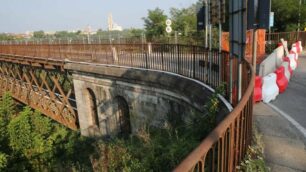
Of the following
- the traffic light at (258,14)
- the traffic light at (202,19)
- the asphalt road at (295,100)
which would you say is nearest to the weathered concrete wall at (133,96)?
the asphalt road at (295,100)

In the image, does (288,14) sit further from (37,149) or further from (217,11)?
(37,149)

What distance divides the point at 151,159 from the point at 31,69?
21287 millimetres

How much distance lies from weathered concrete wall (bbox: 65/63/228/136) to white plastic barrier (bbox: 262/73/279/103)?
53.3 inches

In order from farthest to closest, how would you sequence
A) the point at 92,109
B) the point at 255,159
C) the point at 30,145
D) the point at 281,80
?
the point at 92,109
the point at 30,145
the point at 281,80
the point at 255,159

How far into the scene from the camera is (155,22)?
111ft

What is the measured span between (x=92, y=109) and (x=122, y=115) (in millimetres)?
3439

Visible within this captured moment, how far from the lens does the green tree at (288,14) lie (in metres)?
25.3

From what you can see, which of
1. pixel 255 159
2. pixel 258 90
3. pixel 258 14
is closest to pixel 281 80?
pixel 258 90

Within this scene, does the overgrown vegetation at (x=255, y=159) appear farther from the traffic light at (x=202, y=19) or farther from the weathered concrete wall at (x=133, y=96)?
the traffic light at (x=202, y=19)

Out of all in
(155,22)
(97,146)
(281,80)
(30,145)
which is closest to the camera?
(281,80)

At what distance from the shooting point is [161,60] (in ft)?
36.2

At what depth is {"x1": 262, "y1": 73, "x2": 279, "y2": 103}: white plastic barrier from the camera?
7.24 meters

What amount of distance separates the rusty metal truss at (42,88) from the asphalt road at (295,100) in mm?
13214

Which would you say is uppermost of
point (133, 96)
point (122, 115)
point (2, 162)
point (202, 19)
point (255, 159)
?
point (202, 19)
